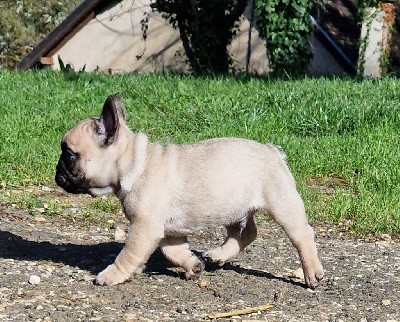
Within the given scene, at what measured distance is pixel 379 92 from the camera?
12.2m

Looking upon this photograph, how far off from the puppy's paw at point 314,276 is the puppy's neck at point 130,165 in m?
1.11

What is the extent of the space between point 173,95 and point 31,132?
2.32m

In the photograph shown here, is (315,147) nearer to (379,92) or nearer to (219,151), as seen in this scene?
(379,92)

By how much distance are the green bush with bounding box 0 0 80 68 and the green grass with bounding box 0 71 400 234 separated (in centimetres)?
1586

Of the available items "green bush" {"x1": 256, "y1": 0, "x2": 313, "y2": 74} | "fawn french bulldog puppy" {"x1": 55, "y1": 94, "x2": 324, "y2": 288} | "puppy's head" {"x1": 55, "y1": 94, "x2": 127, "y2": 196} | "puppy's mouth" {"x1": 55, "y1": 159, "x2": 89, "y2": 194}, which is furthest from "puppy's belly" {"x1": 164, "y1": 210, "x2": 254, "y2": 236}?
"green bush" {"x1": 256, "y1": 0, "x2": 313, "y2": 74}

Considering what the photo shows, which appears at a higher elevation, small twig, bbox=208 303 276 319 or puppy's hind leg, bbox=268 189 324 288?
puppy's hind leg, bbox=268 189 324 288

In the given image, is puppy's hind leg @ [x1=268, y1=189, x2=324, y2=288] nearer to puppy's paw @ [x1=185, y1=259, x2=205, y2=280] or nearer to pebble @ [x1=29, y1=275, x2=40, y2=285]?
puppy's paw @ [x1=185, y1=259, x2=205, y2=280]

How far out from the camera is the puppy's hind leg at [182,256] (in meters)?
5.58

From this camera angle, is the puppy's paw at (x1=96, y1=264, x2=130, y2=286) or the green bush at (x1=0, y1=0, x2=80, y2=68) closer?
the puppy's paw at (x1=96, y1=264, x2=130, y2=286)

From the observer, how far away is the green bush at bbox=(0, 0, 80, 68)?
29922mm

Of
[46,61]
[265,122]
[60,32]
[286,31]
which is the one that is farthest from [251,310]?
[46,61]

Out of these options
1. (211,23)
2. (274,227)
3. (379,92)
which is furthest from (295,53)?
(274,227)

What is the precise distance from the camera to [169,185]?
5.41m

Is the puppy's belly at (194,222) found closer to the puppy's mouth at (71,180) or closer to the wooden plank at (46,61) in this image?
the puppy's mouth at (71,180)
